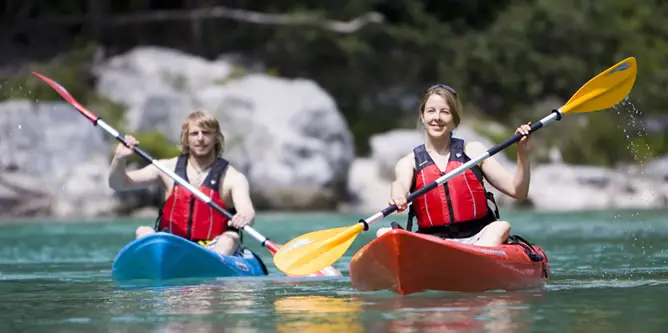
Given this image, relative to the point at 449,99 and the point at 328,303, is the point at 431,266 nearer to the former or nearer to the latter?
the point at 328,303

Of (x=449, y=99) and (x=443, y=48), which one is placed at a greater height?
(x=443, y=48)

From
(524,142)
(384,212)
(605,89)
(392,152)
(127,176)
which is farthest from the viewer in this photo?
(392,152)

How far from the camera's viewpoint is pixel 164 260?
7238mm

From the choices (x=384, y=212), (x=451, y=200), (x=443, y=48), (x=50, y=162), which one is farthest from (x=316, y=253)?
(x=443, y=48)

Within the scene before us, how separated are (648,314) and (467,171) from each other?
5.21 feet

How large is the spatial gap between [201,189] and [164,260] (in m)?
0.73

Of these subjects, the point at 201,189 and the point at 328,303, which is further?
the point at 201,189

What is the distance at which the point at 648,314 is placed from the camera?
5039 millimetres

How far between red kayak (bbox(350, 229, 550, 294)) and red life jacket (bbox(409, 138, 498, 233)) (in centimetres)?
28

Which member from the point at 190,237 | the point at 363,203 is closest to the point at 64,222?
the point at 363,203

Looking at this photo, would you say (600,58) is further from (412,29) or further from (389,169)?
(389,169)

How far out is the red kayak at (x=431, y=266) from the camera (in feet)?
18.4

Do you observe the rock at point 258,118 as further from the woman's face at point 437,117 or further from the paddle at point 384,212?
the woman's face at point 437,117

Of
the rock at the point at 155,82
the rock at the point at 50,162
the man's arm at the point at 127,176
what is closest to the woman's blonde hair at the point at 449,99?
the man's arm at the point at 127,176
